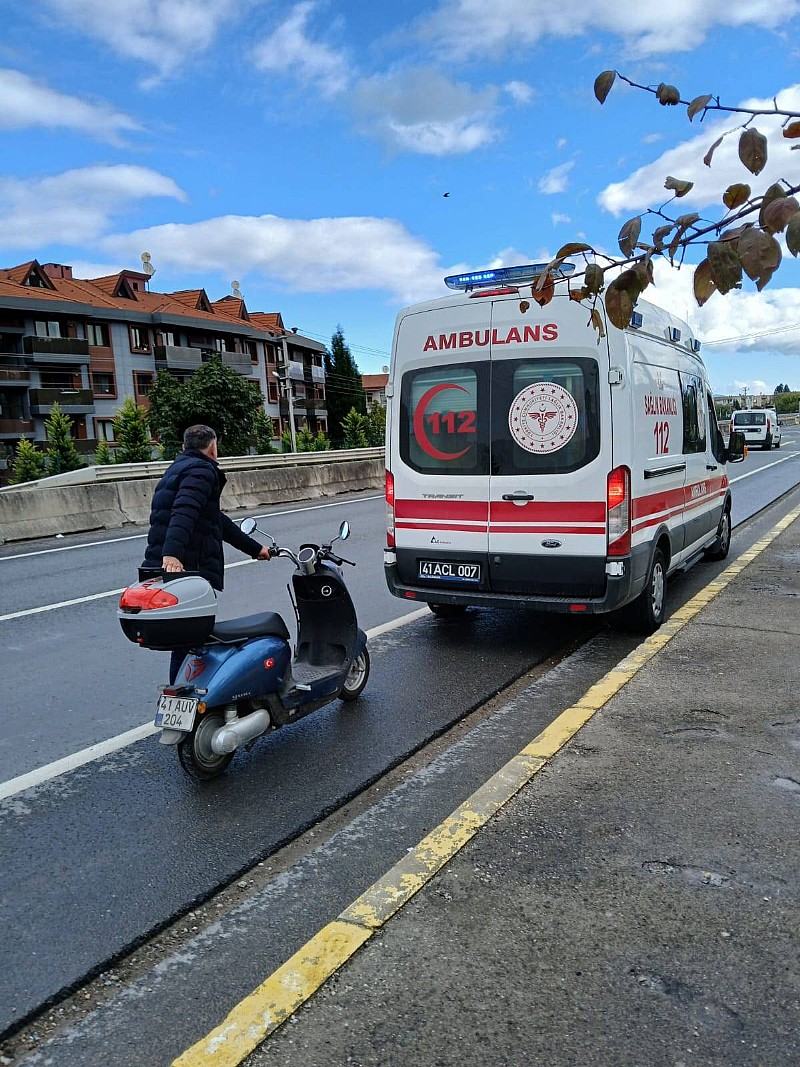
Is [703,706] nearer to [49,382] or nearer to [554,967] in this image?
[554,967]

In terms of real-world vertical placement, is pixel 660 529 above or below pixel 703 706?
above

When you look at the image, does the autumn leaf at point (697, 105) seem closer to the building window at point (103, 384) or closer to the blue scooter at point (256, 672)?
the blue scooter at point (256, 672)

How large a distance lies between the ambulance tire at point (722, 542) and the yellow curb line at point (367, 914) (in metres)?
5.53

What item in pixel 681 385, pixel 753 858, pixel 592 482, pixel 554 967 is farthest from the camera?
pixel 681 385

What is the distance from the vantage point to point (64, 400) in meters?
52.3

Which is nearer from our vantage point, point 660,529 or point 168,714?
point 168,714

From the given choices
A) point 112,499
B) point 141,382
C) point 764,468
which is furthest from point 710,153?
point 141,382

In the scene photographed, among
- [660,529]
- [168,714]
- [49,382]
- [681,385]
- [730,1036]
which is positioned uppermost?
[49,382]

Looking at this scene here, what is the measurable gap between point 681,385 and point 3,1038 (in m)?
6.99

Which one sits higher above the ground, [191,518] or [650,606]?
[191,518]

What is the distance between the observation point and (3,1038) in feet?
8.29

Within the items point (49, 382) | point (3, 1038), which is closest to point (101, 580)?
point (3, 1038)

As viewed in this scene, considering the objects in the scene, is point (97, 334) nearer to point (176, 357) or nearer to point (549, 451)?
point (176, 357)

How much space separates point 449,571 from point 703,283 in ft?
16.1
